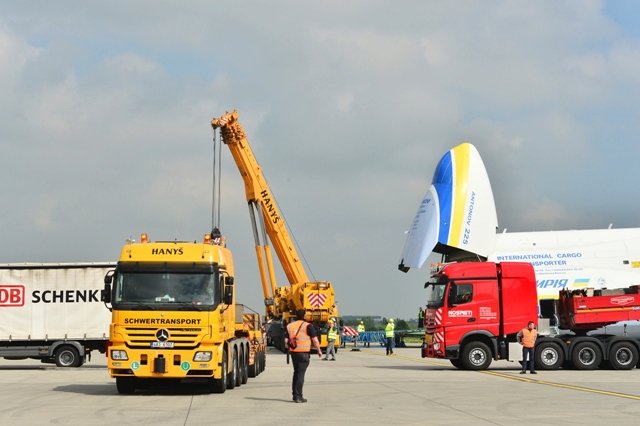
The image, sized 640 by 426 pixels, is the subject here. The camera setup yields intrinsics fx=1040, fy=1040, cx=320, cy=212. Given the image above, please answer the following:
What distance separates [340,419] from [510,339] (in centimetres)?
1510

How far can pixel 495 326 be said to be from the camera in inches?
1164

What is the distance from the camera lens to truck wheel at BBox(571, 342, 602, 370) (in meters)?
30.0

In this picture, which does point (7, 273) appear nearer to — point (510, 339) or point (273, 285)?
point (510, 339)

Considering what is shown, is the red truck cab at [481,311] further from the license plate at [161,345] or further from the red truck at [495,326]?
the license plate at [161,345]

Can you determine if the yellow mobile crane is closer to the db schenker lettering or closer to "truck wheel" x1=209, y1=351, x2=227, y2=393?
the db schenker lettering

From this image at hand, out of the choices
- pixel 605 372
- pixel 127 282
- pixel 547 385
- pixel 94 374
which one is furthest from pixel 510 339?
pixel 127 282

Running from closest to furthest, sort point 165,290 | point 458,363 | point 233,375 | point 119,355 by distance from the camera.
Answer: point 119,355
point 165,290
point 233,375
point 458,363

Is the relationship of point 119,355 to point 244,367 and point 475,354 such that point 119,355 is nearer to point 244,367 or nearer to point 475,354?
point 244,367

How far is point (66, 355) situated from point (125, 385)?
1232 centimetres

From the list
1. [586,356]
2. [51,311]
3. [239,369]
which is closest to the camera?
[239,369]

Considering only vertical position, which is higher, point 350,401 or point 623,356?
point 623,356

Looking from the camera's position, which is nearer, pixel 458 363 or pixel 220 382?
pixel 220 382

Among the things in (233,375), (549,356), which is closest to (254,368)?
(233,375)

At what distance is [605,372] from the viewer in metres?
29.1
